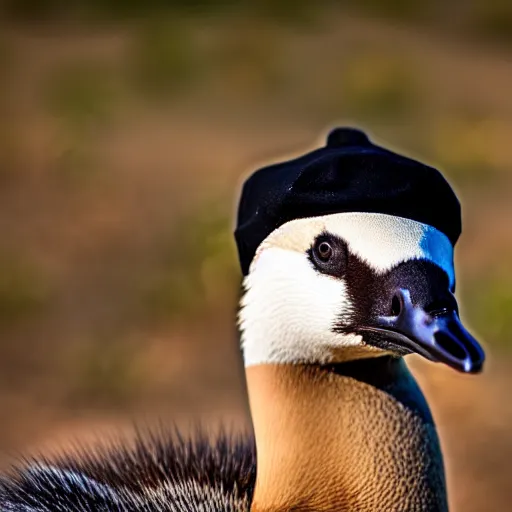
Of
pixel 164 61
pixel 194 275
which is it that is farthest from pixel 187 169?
pixel 164 61

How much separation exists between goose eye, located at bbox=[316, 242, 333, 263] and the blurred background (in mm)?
2108

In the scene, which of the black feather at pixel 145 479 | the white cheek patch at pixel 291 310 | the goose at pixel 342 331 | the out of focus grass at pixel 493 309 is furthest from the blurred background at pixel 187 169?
the white cheek patch at pixel 291 310

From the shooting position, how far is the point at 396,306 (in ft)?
5.90

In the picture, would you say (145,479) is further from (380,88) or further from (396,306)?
(380,88)


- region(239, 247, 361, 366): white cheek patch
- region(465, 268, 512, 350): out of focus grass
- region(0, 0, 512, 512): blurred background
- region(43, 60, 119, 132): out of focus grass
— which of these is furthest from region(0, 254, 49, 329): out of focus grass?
region(239, 247, 361, 366): white cheek patch

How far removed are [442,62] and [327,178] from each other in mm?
7477

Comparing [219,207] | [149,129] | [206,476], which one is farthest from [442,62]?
[206,476]

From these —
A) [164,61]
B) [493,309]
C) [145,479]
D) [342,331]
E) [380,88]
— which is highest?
[164,61]

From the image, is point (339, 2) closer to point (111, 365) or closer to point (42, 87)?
point (42, 87)

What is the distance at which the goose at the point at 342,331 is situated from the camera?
180cm

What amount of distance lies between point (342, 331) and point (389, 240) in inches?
7.5

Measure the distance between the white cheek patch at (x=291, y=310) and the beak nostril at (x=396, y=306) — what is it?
0.29ft

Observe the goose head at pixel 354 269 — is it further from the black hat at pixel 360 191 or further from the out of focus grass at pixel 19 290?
the out of focus grass at pixel 19 290

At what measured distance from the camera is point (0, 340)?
16.4ft
